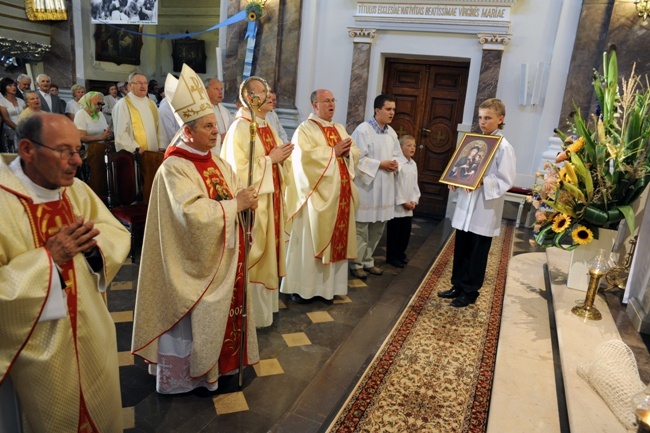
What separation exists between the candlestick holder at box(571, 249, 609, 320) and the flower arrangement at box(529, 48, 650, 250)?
1.06 feet

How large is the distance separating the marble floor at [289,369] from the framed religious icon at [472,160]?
1229mm

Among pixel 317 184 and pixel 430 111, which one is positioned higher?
pixel 430 111

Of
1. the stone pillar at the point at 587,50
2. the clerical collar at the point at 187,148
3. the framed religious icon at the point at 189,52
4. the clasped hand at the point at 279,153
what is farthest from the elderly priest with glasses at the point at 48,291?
the framed religious icon at the point at 189,52

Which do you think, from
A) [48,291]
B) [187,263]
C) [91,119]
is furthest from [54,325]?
[91,119]

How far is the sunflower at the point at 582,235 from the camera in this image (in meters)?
3.32

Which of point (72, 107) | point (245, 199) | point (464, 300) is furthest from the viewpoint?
point (72, 107)

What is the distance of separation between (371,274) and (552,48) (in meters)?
4.55

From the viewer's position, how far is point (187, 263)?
2576mm

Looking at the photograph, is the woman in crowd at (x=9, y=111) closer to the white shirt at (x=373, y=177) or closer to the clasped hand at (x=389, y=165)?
the white shirt at (x=373, y=177)

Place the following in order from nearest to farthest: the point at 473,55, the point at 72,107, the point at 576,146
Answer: the point at 576,146 → the point at 473,55 → the point at 72,107

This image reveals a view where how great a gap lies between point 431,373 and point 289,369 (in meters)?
0.94

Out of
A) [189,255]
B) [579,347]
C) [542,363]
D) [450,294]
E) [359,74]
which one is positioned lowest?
[450,294]

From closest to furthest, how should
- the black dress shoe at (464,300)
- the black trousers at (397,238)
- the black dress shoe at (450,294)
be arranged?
the black dress shoe at (464,300), the black dress shoe at (450,294), the black trousers at (397,238)

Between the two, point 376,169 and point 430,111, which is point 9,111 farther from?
point 430,111
